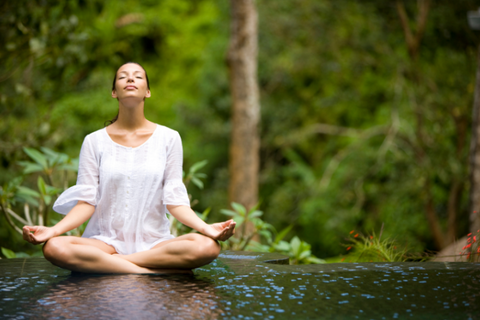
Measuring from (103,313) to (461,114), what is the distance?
7161mm

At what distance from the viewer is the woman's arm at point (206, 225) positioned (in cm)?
219

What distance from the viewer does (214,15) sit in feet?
47.6

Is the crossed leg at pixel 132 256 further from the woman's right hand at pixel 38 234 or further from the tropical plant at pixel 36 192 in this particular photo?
the tropical plant at pixel 36 192

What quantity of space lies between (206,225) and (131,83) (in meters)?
0.76

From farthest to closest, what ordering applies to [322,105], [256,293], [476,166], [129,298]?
[322,105], [476,166], [256,293], [129,298]

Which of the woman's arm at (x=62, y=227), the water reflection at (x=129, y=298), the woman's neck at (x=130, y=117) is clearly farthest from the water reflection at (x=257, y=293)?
the woman's neck at (x=130, y=117)

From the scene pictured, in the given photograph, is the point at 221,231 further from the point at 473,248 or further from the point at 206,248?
the point at 473,248

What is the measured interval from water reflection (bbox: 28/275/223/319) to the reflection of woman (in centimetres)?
10

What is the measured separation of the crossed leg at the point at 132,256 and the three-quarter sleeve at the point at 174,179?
19 cm

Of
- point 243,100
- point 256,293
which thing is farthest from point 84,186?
point 243,100

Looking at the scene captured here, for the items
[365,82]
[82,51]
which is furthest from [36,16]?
[365,82]

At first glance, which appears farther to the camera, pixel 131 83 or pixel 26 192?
pixel 26 192

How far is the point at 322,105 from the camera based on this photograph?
32.6 feet

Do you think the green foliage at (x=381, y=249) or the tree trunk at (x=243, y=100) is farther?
the tree trunk at (x=243, y=100)
